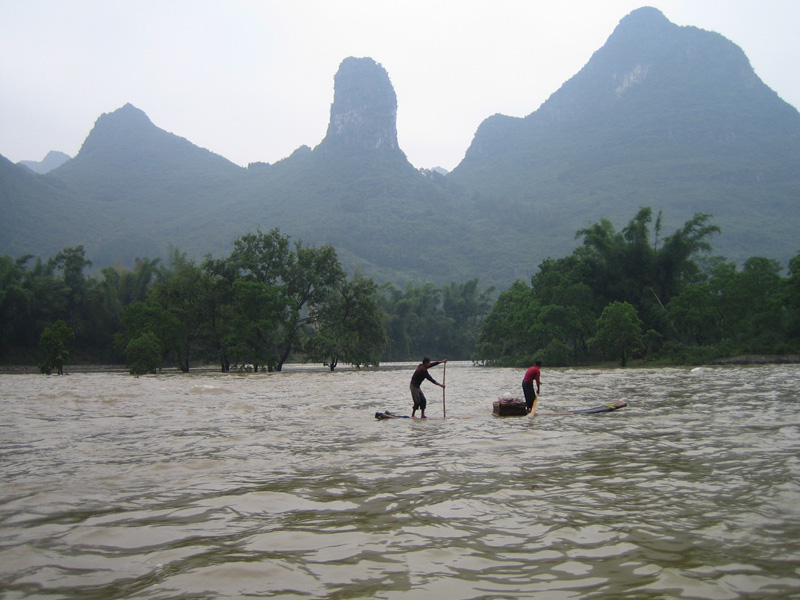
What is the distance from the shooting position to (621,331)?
2013 inches

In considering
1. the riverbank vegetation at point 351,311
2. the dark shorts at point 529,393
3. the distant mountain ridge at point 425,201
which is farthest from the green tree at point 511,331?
the distant mountain ridge at point 425,201

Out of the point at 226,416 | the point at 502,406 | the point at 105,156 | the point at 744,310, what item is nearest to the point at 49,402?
the point at 226,416

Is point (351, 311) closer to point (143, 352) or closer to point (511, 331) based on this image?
point (143, 352)

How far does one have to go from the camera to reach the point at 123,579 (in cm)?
455

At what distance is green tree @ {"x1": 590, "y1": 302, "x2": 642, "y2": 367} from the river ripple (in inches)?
1532

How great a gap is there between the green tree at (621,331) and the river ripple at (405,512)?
38.9 m

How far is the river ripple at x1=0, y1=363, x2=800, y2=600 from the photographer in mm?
4477

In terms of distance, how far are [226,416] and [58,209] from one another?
136 metres

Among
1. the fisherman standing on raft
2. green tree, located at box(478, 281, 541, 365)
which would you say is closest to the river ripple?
the fisherman standing on raft

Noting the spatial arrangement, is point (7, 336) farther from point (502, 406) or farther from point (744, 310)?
point (744, 310)

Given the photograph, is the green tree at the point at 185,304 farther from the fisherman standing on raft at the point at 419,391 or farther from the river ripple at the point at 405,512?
the river ripple at the point at 405,512

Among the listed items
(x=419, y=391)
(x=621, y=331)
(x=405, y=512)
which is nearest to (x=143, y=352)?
(x=419, y=391)

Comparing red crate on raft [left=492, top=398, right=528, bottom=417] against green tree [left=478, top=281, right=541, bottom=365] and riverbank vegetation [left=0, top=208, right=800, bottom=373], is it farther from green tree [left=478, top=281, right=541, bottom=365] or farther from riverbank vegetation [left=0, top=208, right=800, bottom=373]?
green tree [left=478, top=281, right=541, bottom=365]

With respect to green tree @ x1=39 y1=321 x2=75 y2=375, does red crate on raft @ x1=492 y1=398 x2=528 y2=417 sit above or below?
below
